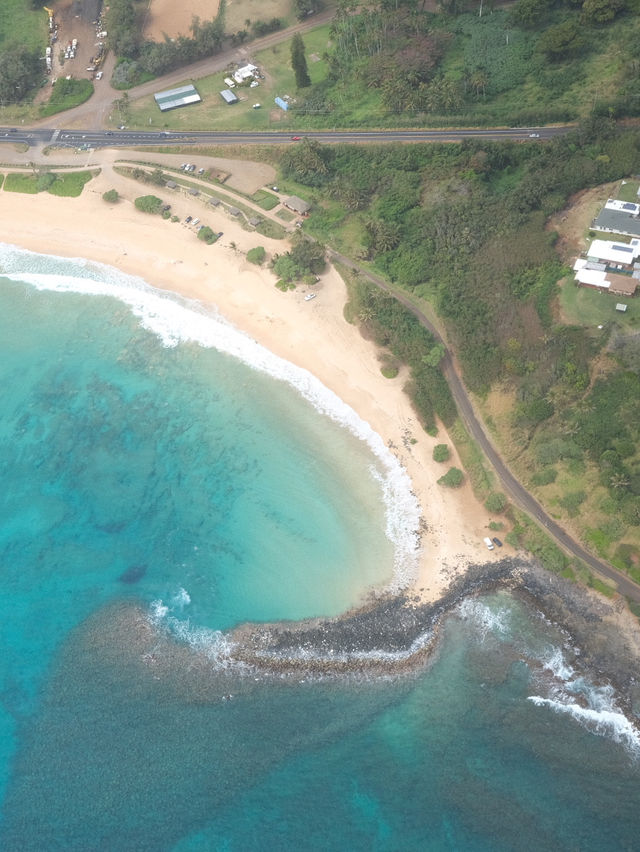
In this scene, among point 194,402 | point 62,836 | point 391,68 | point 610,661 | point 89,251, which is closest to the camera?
point 62,836

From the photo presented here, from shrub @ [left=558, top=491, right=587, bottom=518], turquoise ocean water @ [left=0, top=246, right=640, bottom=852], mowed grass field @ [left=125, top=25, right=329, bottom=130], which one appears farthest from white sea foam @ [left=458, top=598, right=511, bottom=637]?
mowed grass field @ [left=125, top=25, right=329, bottom=130]

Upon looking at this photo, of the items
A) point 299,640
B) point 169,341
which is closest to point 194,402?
point 169,341

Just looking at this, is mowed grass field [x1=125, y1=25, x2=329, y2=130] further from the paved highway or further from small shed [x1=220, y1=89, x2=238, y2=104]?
the paved highway

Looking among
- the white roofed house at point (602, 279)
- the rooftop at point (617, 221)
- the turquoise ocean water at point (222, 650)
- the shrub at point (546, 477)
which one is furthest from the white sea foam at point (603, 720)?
the rooftop at point (617, 221)

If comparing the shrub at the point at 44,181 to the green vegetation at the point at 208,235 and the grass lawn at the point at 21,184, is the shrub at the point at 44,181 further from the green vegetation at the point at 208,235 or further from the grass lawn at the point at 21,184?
the green vegetation at the point at 208,235

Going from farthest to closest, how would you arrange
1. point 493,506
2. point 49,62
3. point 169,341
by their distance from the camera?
point 49,62, point 169,341, point 493,506

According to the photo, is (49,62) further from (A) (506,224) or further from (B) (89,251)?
(A) (506,224)
